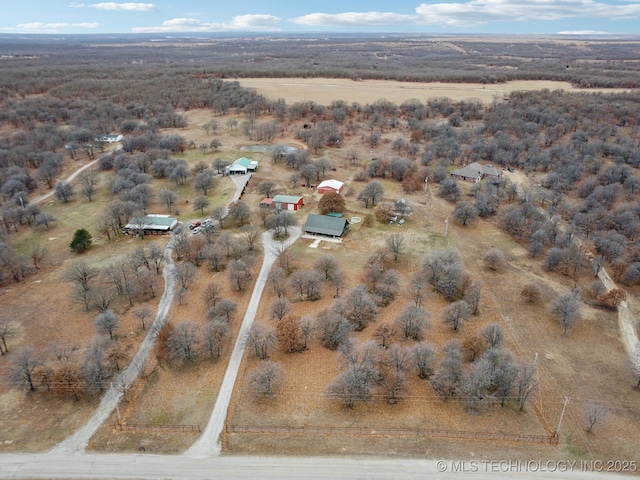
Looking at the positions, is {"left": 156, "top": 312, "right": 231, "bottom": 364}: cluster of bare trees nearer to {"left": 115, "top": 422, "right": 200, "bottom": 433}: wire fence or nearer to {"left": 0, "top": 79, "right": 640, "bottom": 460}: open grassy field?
{"left": 0, "top": 79, "right": 640, "bottom": 460}: open grassy field

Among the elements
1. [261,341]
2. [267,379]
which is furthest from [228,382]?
[261,341]

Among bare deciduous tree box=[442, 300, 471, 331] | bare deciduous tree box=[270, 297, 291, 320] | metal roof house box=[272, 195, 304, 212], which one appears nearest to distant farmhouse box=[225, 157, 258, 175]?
metal roof house box=[272, 195, 304, 212]

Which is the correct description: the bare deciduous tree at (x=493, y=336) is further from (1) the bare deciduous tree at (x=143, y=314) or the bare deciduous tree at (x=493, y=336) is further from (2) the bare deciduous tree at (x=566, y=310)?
(1) the bare deciduous tree at (x=143, y=314)

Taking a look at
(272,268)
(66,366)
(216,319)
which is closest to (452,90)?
(272,268)

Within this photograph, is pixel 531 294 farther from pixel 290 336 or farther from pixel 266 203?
pixel 266 203

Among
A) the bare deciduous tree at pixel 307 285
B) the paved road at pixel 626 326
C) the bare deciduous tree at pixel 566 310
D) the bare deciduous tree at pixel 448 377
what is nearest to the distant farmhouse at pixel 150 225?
the bare deciduous tree at pixel 307 285
